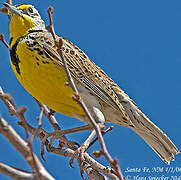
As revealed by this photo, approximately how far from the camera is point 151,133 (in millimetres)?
4414

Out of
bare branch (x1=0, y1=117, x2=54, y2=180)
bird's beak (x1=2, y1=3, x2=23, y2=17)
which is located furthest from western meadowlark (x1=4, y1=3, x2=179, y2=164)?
bare branch (x1=0, y1=117, x2=54, y2=180)

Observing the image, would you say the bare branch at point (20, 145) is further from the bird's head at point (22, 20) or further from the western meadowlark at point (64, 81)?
the bird's head at point (22, 20)

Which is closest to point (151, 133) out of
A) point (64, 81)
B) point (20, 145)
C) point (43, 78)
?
point (64, 81)

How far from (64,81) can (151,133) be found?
→ 1.29m

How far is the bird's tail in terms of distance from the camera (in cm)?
433

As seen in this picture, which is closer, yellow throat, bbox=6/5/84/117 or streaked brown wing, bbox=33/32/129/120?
yellow throat, bbox=6/5/84/117

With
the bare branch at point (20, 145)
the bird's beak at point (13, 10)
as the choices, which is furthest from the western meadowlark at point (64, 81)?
the bare branch at point (20, 145)

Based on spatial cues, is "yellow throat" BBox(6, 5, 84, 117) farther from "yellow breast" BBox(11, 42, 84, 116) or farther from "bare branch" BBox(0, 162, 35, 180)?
"bare branch" BBox(0, 162, 35, 180)

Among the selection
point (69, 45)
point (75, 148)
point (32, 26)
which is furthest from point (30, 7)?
point (75, 148)

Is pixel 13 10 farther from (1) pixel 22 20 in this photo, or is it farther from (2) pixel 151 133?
(2) pixel 151 133

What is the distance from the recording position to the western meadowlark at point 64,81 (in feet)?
12.5

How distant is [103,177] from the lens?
3.17m

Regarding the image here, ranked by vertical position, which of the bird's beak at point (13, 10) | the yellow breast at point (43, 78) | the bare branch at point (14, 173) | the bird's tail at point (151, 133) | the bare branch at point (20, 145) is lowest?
the bare branch at point (14, 173)

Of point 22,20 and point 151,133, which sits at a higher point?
point 22,20
